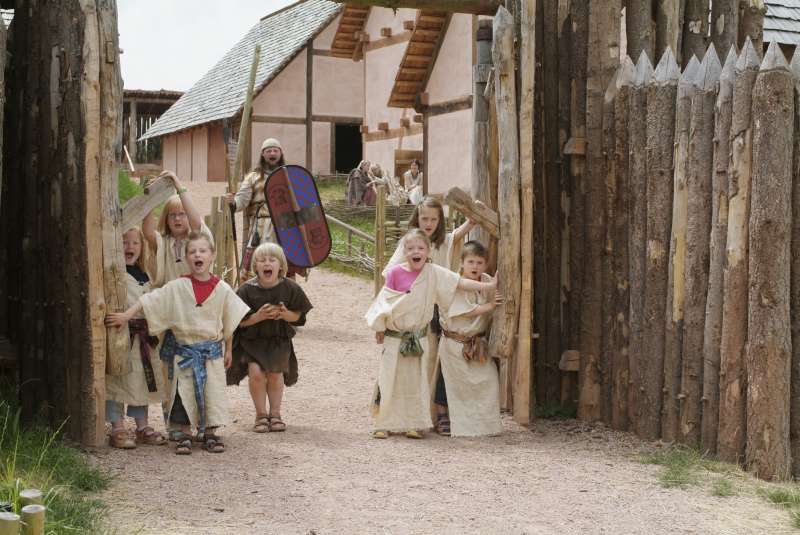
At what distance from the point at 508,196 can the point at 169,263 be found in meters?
2.14

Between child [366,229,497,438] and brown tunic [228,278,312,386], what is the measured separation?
1.67 feet

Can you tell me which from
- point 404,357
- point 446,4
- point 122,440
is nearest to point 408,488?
point 404,357

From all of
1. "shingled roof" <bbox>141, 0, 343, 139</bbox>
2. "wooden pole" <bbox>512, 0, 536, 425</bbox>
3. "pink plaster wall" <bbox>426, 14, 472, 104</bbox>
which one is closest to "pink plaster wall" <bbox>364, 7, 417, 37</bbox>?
"pink plaster wall" <bbox>426, 14, 472, 104</bbox>

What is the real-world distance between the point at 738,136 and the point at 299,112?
20.3 m

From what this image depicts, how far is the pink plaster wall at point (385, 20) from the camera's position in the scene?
1914 cm

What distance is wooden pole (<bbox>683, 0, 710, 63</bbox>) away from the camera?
25.9 ft

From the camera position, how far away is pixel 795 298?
5910mm

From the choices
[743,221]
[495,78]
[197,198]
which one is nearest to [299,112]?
[197,198]

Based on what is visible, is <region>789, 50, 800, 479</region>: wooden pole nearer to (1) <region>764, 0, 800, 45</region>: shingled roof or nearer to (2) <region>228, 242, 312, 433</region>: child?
(2) <region>228, 242, 312, 433</region>: child

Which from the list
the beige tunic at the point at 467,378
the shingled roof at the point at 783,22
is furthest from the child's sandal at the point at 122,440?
the shingled roof at the point at 783,22

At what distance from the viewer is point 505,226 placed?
7207mm

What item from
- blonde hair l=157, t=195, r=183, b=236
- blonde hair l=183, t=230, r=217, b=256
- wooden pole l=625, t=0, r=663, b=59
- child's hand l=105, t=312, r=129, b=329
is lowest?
child's hand l=105, t=312, r=129, b=329

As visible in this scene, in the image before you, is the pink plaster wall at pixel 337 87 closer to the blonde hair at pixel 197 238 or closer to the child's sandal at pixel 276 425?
the child's sandal at pixel 276 425

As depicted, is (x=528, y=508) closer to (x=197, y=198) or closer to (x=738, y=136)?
(x=738, y=136)
